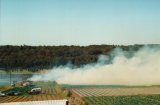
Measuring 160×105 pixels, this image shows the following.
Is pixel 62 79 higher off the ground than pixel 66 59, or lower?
lower

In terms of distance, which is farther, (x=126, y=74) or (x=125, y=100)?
(x=126, y=74)

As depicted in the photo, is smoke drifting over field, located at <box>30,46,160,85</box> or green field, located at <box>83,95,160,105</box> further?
smoke drifting over field, located at <box>30,46,160,85</box>

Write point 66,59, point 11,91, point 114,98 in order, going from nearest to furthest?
point 114,98
point 11,91
point 66,59

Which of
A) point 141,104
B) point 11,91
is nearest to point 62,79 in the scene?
point 11,91

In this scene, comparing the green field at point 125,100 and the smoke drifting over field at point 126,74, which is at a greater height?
the smoke drifting over field at point 126,74

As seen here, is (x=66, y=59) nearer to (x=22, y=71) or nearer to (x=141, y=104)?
(x=22, y=71)

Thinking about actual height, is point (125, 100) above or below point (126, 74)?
below

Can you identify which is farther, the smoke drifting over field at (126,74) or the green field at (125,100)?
the smoke drifting over field at (126,74)

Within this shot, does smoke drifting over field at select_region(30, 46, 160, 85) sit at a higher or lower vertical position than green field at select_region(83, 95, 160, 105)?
higher
